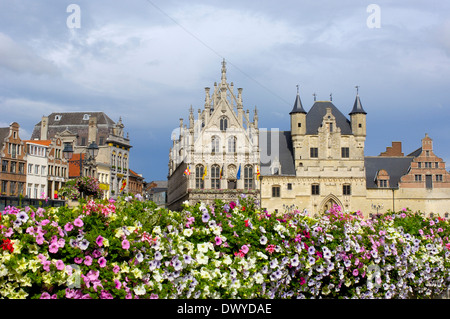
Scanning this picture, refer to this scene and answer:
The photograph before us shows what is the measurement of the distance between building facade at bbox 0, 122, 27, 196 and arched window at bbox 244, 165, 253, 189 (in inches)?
920

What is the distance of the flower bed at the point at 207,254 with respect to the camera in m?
9.29

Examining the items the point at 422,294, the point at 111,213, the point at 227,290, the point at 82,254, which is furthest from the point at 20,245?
the point at 422,294

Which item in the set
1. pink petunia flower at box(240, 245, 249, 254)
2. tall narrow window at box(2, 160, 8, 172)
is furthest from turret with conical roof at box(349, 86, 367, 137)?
pink petunia flower at box(240, 245, 249, 254)

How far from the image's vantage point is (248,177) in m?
64.4

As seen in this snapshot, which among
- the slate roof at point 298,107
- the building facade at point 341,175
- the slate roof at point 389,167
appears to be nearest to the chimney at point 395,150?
the slate roof at point 389,167

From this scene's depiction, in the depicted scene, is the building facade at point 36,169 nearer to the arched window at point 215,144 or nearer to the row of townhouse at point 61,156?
the row of townhouse at point 61,156

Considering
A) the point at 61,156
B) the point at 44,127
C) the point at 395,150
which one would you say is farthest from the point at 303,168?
the point at 44,127

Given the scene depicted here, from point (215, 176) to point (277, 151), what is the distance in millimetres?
8667

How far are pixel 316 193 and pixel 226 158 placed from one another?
10695 millimetres

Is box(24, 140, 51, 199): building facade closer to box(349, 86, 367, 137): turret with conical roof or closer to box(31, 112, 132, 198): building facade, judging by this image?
box(31, 112, 132, 198): building facade

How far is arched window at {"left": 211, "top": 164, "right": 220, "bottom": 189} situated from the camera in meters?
63.8

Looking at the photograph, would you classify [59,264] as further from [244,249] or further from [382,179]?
[382,179]

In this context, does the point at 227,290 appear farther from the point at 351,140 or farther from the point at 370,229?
the point at 351,140
